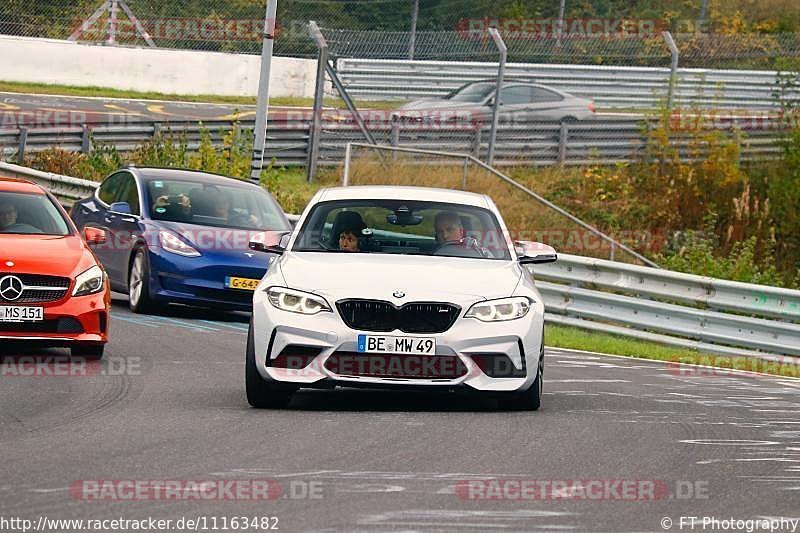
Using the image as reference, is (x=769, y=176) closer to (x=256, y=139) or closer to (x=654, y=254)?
(x=654, y=254)

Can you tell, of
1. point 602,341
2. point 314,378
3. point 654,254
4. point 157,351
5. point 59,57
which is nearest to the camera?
point 314,378

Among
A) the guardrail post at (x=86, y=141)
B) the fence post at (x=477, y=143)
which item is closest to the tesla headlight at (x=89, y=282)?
the guardrail post at (x=86, y=141)

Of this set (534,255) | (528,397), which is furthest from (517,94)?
(528,397)

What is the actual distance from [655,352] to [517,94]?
17.3 metres

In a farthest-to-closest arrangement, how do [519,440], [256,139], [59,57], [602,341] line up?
[59,57] < [256,139] < [602,341] < [519,440]

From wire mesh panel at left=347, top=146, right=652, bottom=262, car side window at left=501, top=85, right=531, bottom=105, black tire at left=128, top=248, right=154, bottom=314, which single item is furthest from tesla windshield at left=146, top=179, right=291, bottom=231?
car side window at left=501, top=85, right=531, bottom=105

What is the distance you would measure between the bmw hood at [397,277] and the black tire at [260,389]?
540mm

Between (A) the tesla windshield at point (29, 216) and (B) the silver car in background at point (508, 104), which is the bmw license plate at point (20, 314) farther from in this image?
(B) the silver car in background at point (508, 104)

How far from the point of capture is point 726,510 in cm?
771

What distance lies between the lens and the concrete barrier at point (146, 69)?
39125 millimetres

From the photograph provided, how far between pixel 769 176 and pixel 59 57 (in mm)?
17587

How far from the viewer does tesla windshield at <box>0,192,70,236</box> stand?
45.9 ft

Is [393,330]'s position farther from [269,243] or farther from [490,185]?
[490,185]

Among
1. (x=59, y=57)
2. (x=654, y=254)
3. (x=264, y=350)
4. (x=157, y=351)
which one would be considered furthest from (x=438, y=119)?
(x=264, y=350)
